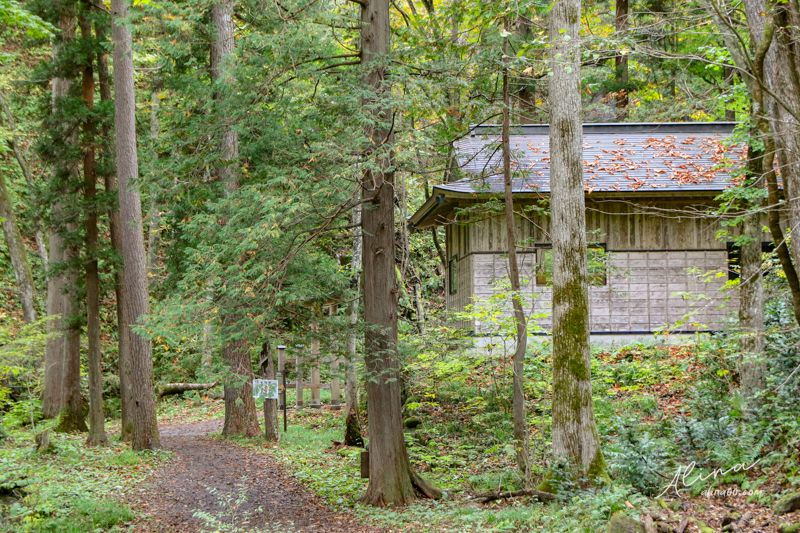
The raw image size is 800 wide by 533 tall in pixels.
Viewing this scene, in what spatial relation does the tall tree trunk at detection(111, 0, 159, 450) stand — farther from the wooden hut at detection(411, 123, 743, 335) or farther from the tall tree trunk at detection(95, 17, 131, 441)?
the wooden hut at detection(411, 123, 743, 335)

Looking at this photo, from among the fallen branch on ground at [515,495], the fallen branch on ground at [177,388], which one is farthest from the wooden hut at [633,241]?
the fallen branch on ground at [177,388]

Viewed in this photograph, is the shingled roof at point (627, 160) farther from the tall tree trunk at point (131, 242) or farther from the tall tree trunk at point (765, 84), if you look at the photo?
the tall tree trunk at point (765, 84)

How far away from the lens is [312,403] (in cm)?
2116

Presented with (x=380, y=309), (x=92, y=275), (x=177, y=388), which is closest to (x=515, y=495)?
(x=380, y=309)

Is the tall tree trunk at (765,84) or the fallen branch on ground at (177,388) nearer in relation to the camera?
the tall tree trunk at (765,84)

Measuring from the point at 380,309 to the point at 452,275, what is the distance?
35.2ft

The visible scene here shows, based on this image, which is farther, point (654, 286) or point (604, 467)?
point (654, 286)

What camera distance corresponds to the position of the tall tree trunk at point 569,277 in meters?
9.39

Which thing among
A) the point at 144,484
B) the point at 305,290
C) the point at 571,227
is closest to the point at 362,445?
the point at 144,484

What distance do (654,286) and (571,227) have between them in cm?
990

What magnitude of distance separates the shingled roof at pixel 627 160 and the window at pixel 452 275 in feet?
4.71

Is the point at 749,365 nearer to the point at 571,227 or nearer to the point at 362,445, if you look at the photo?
the point at 571,227

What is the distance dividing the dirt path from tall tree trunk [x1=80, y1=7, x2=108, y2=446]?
1852 mm

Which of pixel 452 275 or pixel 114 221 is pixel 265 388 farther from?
pixel 452 275
